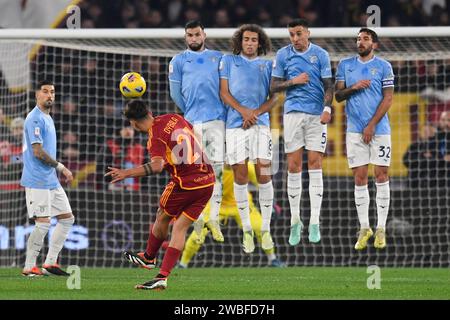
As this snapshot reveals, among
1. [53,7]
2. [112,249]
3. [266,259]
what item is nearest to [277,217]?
[266,259]

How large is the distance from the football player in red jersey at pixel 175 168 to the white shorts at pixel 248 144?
2264 millimetres

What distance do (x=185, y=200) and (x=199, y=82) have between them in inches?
109

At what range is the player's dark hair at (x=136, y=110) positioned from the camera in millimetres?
11414

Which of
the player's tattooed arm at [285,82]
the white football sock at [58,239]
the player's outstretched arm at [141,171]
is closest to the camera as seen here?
the player's outstretched arm at [141,171]

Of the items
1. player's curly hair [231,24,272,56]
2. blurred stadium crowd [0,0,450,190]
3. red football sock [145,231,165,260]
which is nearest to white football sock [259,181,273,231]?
player's curly hair [231,24,272,56]

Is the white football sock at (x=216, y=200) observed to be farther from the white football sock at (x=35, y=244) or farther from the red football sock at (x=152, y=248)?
the red football sock at (x=152, y=248)

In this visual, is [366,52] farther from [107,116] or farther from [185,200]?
[107,116]

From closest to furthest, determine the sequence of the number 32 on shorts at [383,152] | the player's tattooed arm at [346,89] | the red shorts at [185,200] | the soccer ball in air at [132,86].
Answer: the red shorts at [185,200] < the soccer ball in air at [132,86] < the player's tattooed arm at [346,89] < the number 32 on shorts at [383,152]

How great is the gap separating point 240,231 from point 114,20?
6.05 metres

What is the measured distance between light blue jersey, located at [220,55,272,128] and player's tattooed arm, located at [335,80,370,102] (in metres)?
0.92

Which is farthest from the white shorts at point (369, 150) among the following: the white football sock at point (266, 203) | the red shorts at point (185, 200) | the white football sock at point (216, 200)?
the red shorts at point (185, 200)

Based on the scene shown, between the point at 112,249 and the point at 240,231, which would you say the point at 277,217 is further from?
the point at 112,249

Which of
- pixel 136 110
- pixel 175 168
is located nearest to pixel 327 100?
pixel 175 168

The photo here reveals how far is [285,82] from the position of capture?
46.5ft
